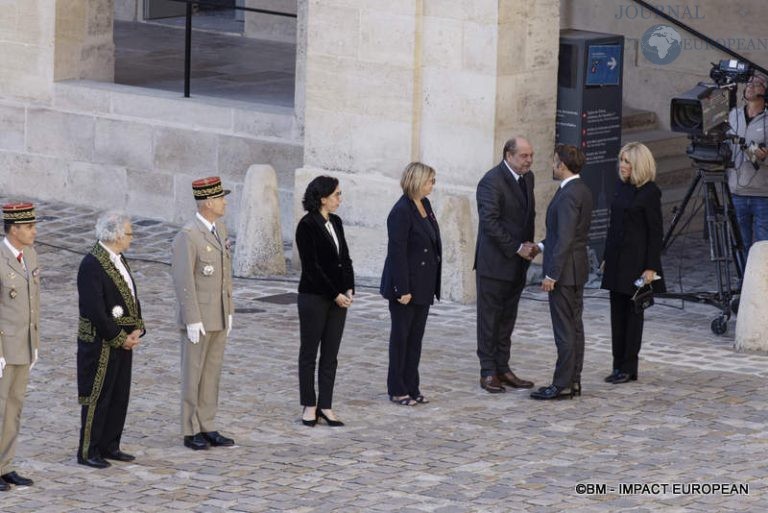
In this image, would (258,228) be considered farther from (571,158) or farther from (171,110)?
(571,158)

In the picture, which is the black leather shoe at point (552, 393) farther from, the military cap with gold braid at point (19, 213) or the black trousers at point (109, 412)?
the military cap with gold braid at point (19, 213)

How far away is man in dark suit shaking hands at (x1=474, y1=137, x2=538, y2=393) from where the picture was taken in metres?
11.4

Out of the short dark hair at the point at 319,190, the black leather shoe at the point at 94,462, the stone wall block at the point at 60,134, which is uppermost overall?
the stone wall block at the point at 60,134

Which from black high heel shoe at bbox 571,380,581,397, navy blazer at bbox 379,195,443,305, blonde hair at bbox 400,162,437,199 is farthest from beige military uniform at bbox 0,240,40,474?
black high heel shoe at bbox 571,380,581,397

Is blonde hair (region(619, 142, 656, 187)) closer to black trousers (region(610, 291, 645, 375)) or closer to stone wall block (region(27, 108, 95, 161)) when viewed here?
black trousers (region(610, 291, 645, 375))

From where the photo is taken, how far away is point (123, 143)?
1766 cm

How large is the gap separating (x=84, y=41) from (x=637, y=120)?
5719 millimetres

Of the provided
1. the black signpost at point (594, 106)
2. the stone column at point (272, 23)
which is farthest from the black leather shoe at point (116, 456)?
the stone column at point (272, 23)

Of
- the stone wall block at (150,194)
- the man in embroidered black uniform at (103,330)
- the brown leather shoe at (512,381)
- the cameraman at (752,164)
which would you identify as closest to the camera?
the man in embroidered black uniform at (103,330)

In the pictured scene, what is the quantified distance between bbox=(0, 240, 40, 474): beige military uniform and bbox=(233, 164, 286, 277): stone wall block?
587cm

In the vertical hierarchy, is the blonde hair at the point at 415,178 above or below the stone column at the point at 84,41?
below

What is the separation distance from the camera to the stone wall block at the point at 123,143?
57.4 ft

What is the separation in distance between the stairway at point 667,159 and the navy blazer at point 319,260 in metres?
7.48

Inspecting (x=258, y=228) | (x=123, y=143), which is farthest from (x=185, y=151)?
(x=258, y=228)
